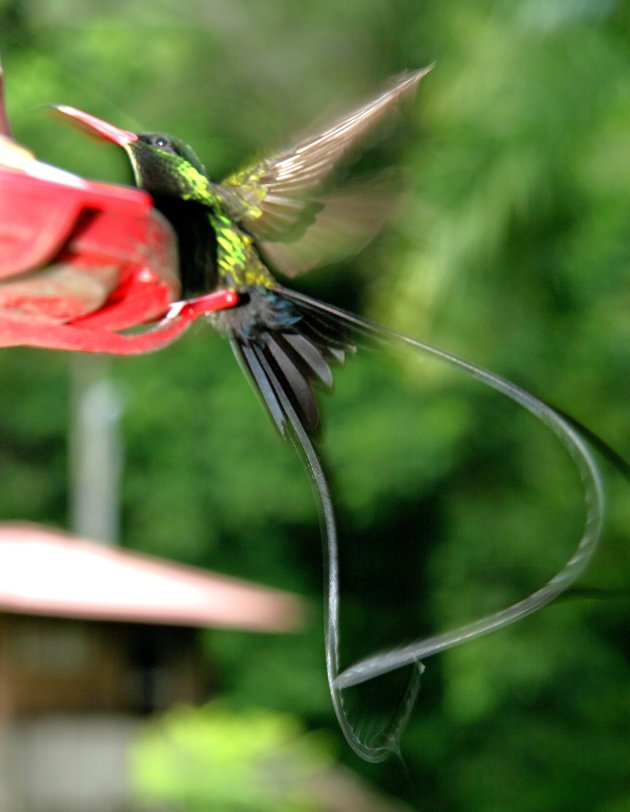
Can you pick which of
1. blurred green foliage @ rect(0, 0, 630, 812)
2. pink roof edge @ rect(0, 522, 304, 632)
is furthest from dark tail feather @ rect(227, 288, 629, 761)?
pink roof edge @ rect(0, 522, 304, 632)

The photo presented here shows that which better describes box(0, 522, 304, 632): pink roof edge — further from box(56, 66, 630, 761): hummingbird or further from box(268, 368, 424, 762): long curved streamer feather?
box(268, 368, 424, 762): long curved streamer feather

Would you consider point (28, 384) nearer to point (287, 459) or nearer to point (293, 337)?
point (287, 459)

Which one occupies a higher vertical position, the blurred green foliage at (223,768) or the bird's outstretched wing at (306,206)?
the bird's outstretched wing at (306,206)

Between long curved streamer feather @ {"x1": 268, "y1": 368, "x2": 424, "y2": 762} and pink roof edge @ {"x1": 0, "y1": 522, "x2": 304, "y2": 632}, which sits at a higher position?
long curved streamer feather @ {"x1": 268, "y1": 368, "x2": 424, "y2": 762}

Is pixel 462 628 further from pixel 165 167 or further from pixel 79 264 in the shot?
pixel 165 167

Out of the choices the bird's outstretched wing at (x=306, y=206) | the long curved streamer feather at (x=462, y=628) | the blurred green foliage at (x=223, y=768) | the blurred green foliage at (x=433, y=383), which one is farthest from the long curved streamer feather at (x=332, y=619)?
the blurred green foliage at (x=223, y=768)

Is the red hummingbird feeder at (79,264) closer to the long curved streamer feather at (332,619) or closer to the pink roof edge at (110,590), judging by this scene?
the long curved streamer feather at (332,619)
